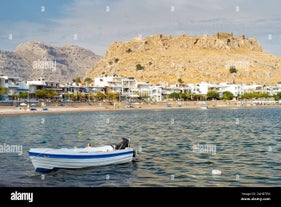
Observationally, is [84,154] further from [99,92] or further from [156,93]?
[156,93]

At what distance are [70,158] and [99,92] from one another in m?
132

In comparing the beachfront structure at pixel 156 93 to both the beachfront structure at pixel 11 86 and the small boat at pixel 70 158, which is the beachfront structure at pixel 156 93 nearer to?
the beachfront structure at pixel 11 86

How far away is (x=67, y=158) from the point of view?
2241 centimetres

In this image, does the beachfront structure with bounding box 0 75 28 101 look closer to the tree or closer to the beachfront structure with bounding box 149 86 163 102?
the tree

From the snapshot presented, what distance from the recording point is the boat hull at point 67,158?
2200 centimetres

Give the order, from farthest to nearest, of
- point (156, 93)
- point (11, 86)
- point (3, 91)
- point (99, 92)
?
point (156, 93)
point (99, 92)
point (11, 86)
point (3, 91)

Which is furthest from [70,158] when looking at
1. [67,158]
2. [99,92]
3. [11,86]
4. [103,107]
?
[99,92]

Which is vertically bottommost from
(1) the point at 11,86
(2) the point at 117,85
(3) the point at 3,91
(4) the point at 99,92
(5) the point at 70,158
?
(5) the point at 70,158

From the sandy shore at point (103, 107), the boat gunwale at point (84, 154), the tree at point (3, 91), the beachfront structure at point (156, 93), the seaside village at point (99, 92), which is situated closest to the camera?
the boat gunwale at point (84, 154)

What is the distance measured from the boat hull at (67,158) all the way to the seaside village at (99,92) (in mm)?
91422

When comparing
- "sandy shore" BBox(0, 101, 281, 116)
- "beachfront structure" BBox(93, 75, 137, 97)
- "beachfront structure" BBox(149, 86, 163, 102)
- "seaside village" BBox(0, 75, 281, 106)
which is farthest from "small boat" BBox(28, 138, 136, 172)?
"beachfront structure" BBox(149, 86, 163, 102)

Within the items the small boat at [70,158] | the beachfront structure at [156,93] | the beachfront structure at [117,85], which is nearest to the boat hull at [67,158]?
the small boat at [70,158]
